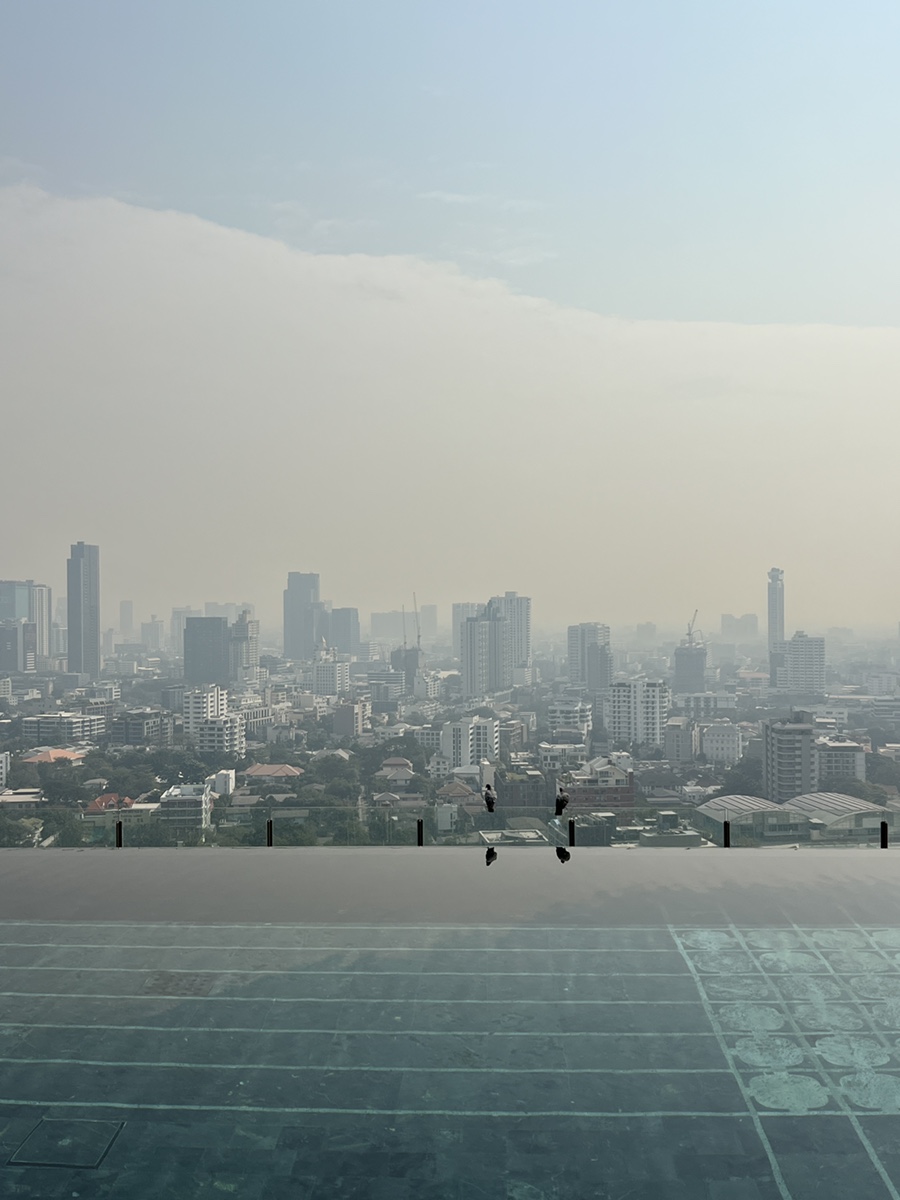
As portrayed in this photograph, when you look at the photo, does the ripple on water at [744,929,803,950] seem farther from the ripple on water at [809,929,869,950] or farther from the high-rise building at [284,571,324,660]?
the high-rise building at [284,571,324,660]

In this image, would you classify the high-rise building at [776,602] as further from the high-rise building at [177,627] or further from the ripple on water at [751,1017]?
the ripple on water at [751,1017]

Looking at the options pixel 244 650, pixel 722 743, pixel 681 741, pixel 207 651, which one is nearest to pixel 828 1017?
pixel 722 743

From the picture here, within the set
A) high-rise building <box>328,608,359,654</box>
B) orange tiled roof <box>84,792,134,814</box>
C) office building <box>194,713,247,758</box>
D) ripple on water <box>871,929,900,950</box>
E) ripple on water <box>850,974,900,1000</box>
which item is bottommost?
office building <box>194,713,247,758</box>

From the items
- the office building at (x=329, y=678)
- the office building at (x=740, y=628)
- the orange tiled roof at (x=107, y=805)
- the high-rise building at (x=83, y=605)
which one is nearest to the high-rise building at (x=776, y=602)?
the office building at (x=740, y=628)

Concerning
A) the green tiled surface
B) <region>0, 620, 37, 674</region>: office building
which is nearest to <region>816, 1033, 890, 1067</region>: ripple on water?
the green tiled surface

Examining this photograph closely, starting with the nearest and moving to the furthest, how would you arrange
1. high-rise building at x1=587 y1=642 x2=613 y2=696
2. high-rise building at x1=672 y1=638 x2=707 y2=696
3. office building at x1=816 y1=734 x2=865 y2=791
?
1. office building at x1=816 y1=734 x2=865 y2=791
2. high-rise building at x1=672 y1=638 x2=707 y2=696
3. high-rise building at x1=587 y1=642 x2=613 y2=696

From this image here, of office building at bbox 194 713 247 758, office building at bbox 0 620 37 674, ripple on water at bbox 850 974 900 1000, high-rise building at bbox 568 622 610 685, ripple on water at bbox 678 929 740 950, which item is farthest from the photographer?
office building at bbox 0 620 37 674
